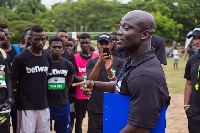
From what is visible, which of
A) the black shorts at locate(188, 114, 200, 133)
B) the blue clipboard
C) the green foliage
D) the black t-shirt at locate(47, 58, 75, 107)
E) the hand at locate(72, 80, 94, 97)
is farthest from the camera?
the green foliage

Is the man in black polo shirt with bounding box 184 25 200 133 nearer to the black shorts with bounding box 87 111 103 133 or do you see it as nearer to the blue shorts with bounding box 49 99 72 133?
the black shorts with bounding box 87 111 103 133

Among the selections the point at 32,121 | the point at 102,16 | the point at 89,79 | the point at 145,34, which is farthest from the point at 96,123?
the point at 102,16

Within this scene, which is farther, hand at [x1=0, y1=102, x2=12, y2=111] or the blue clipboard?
hand at [x1=0, y1=102, x2=12, y2=111]

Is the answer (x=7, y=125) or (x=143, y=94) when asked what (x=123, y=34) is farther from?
(x=7, y=125)

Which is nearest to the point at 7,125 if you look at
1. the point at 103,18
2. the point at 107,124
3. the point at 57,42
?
the point at 57,42

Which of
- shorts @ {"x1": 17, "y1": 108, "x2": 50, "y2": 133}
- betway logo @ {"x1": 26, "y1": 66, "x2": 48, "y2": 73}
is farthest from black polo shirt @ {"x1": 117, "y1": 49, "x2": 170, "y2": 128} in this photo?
shorts @ {"x1": 17, "y1": 108, "x2": 50, "y2": 133}

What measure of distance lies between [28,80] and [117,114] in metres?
2.68

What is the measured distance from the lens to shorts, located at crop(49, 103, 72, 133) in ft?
18.3

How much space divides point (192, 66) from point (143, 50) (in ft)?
7.86

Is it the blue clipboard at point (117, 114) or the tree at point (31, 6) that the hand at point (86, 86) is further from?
the tree at point (31, 6)

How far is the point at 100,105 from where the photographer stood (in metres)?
4.87

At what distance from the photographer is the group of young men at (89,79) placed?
6.66ft

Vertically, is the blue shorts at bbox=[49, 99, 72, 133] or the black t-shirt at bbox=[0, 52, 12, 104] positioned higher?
the black t-shirt at bbox=[0, 52, 12, 104]

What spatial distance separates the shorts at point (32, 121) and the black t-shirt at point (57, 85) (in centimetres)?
53
